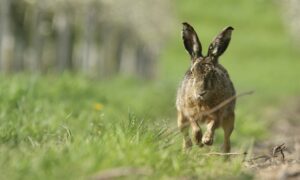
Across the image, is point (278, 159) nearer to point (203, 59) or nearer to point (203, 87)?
point (203, 87)

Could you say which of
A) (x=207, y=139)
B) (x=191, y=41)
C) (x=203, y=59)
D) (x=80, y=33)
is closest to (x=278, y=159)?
(x=207, y=139)

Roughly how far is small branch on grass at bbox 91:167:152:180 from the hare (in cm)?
204

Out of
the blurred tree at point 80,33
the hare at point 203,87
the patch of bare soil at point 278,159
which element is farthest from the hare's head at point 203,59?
the blurred tree at point 80,33

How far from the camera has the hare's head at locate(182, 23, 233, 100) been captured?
24.5 ft

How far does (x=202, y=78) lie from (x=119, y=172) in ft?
8.29

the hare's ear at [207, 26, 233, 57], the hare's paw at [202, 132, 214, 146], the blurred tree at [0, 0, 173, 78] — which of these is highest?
the blurred tree at [0, 0, 173, 78]

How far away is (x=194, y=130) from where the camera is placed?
24.8 feet

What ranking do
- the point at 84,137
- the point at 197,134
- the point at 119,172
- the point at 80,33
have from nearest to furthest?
the point at 119,172
the point at 84,137
the point at 197,134
the point at 80,33

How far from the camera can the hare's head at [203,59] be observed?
747 cm

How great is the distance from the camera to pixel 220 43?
7543 mm

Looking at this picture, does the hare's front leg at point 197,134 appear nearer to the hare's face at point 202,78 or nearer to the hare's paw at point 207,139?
the hare's paw at point 207,139

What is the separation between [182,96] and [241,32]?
86382 millimetres

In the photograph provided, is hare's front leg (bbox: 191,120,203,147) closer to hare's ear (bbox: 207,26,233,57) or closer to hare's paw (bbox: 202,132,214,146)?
hare's paw (bbox: 202,132,214,146)

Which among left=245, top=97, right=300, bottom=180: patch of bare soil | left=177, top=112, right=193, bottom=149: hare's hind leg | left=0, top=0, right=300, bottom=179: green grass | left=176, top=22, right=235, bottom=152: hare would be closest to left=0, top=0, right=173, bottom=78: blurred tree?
left=0, top=0, right=300, bottom=179: green grass
